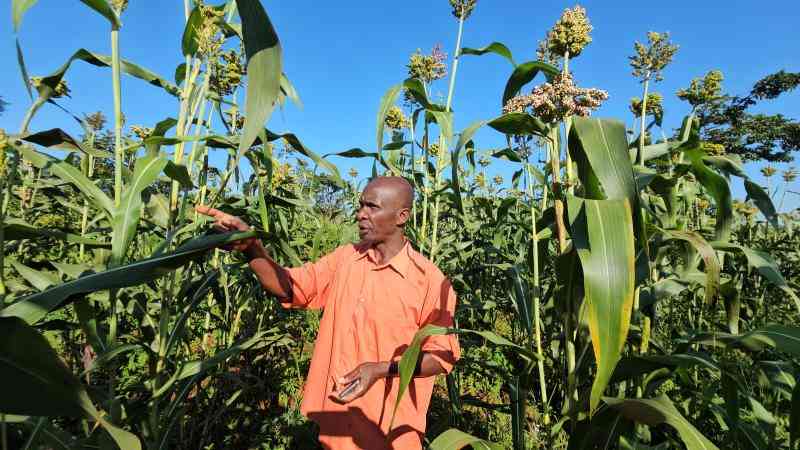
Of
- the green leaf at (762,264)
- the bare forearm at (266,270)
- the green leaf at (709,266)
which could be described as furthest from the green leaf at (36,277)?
the green leaf at (762,264)

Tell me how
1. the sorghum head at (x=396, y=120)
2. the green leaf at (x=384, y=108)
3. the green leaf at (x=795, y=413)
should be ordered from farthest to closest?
the sorghum head at (x=396, y=120)
the green leaf at (x=384, y=108)
the green leaf at (x=795, y=413)

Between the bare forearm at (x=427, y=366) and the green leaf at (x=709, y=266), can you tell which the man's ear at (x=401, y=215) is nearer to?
the bare forearm at (x=427, y=366)

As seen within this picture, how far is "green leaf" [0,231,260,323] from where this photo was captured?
730 millimetres

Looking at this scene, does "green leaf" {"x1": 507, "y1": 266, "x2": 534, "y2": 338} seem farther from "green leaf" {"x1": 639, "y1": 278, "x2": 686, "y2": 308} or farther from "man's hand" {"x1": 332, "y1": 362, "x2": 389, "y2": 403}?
"man's hand" {"x1": 332, "y1": 362, "x2": 389, "y2": 403}

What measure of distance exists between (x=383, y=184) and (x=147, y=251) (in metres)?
1.85

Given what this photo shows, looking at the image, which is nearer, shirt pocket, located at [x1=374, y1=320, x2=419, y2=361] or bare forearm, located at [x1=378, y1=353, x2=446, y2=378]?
bare forearm, located at [x1=378, y1=353, x2=446, y2=378]

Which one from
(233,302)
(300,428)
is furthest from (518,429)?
(233,302)

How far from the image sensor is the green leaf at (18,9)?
91 centimetres

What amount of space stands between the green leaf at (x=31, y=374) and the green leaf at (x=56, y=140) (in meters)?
0.88

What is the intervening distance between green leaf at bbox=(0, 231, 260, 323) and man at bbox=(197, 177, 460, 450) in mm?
686

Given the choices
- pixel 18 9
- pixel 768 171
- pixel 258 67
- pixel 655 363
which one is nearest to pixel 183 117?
pixel 18 9

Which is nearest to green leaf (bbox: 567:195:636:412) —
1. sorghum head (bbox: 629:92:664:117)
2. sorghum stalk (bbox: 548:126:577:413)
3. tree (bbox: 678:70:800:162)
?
sorghum stalk (bbox: 548:126:577:413)

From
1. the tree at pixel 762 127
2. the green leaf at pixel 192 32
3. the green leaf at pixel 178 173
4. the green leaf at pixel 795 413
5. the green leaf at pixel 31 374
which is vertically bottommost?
the green leaf at pixel 795 413

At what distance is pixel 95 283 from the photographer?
77 cm
